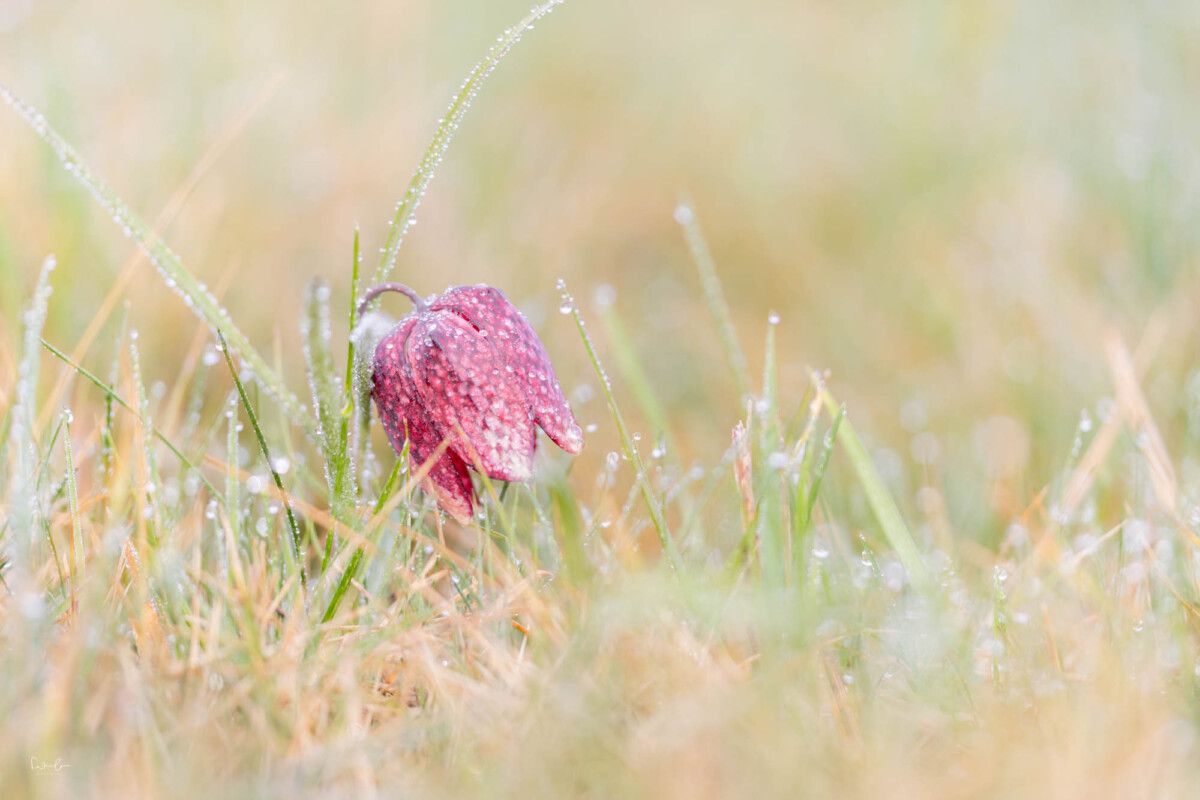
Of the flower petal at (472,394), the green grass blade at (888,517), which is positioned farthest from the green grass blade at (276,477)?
the green grass blade at (888,517)

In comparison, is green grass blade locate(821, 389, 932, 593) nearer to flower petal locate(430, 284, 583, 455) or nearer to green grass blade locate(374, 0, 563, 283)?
flower petal locate(430, 284, 583, 455)

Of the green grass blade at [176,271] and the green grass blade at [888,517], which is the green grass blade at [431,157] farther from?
the green grass blade at [888,517]

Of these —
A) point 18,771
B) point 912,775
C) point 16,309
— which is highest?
point 16,309

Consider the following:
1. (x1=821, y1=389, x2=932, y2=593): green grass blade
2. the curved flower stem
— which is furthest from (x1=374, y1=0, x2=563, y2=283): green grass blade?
(x1=821, y1=389, x2=932, y2=593): green grass blade

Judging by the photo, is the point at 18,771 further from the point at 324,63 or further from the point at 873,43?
the point at 873,43

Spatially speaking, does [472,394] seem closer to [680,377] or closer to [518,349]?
[518,349]

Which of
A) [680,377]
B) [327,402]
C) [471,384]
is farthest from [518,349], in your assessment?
[680,377]

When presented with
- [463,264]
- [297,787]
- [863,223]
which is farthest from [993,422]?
[297,787]
